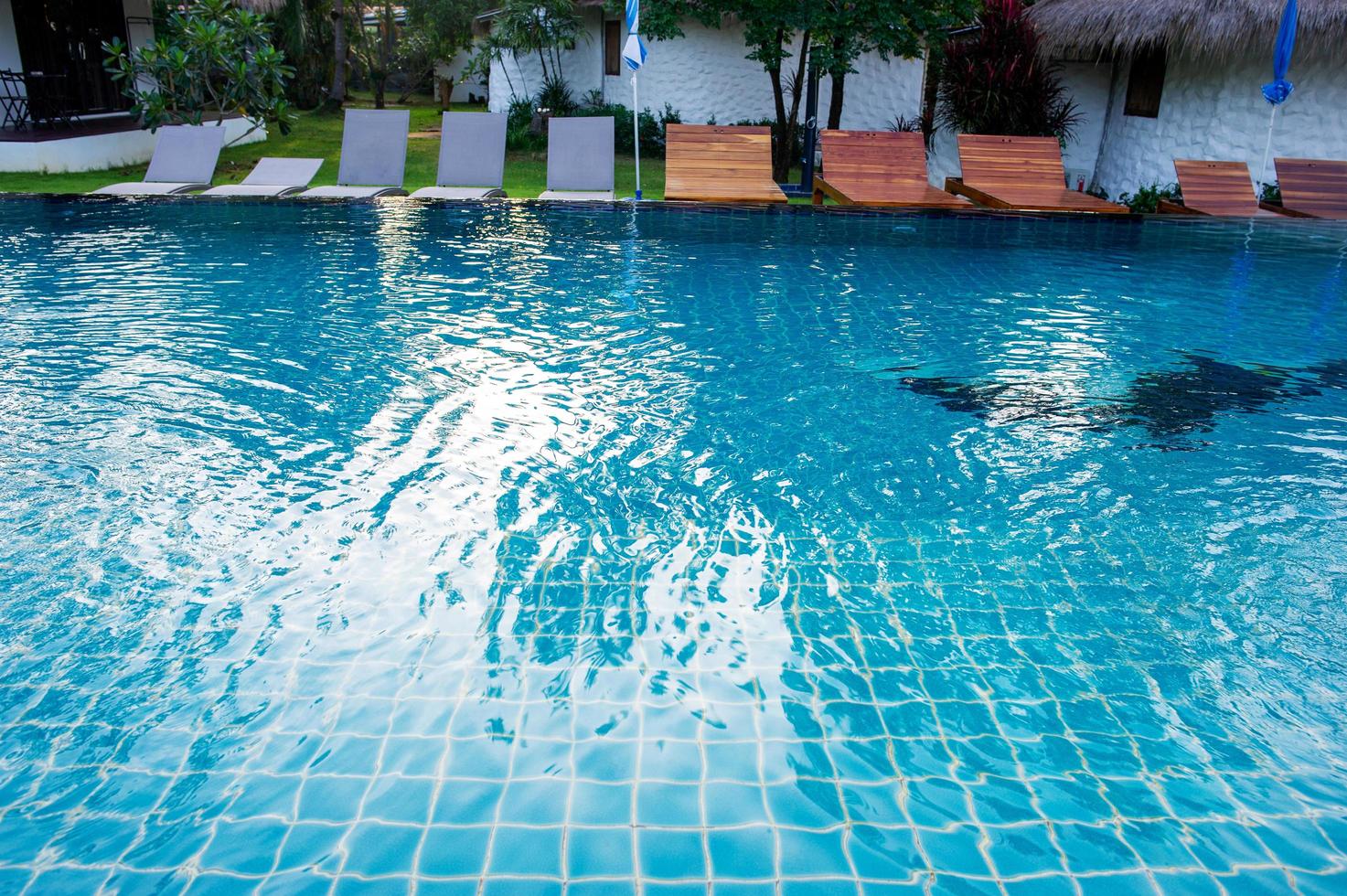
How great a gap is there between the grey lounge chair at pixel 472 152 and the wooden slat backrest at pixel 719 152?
213cm

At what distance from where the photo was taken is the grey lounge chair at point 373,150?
481 inches

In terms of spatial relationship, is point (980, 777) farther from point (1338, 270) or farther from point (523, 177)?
point (523, 177)

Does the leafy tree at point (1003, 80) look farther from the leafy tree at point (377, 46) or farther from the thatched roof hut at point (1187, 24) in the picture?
the leafy tree at point (377, 46)

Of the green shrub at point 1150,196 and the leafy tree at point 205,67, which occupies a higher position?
the leafy tree at point 205,67

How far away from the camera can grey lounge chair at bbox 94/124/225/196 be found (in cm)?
1205

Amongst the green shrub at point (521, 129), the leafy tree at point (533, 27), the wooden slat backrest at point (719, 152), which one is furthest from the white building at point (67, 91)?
the wooden slat backrest at point (719, 152)

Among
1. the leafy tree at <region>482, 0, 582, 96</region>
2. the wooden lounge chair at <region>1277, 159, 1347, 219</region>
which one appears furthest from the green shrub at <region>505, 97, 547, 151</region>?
the wooden lounge chair at <region>1277, 159, 1347, 219</region>

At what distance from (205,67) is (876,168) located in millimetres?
8807

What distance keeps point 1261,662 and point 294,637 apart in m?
3.23

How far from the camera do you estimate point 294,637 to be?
332cm

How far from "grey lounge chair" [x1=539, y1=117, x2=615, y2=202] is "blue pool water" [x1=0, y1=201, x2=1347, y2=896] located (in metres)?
5.17

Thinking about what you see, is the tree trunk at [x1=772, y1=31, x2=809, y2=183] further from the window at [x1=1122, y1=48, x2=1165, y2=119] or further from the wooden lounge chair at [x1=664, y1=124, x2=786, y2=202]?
the window at [x1=1122, y1=48, x2=1165, y2=119]

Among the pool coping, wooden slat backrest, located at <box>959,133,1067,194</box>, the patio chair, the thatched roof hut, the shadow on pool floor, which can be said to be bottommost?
the shadow on pool floor

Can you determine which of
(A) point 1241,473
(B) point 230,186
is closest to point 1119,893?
(A) point 1241,473
